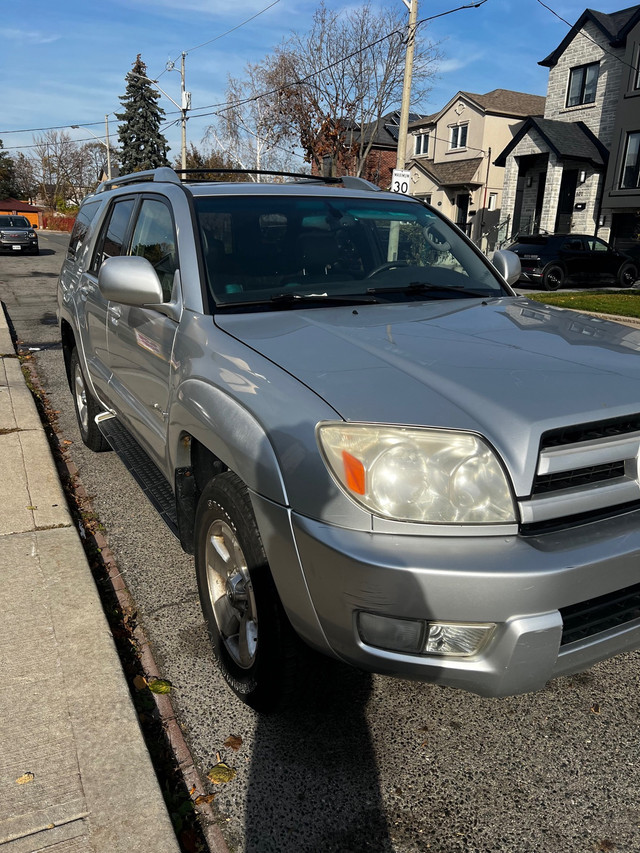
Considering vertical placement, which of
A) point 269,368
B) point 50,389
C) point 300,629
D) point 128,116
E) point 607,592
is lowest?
point 50,389

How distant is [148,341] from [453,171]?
37521 mm

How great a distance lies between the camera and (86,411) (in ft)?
17.1

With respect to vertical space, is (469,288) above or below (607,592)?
above

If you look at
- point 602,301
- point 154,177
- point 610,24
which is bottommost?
point 602,301

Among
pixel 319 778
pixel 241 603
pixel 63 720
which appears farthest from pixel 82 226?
pixel 319 778

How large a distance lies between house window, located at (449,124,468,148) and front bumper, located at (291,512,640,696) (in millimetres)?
39569

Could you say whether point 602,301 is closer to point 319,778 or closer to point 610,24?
point 319,778

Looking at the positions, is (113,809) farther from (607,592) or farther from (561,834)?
(607,592)

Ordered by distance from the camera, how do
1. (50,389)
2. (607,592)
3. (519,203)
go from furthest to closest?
(519,203) → (50,389) → (607,592)

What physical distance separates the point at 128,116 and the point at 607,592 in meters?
66.1

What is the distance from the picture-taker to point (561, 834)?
2053 millimetres

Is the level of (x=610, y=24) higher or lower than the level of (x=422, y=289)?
higher

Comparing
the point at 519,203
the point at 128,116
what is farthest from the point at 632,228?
the point at 128,116

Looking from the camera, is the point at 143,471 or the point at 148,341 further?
the point at 143,471
